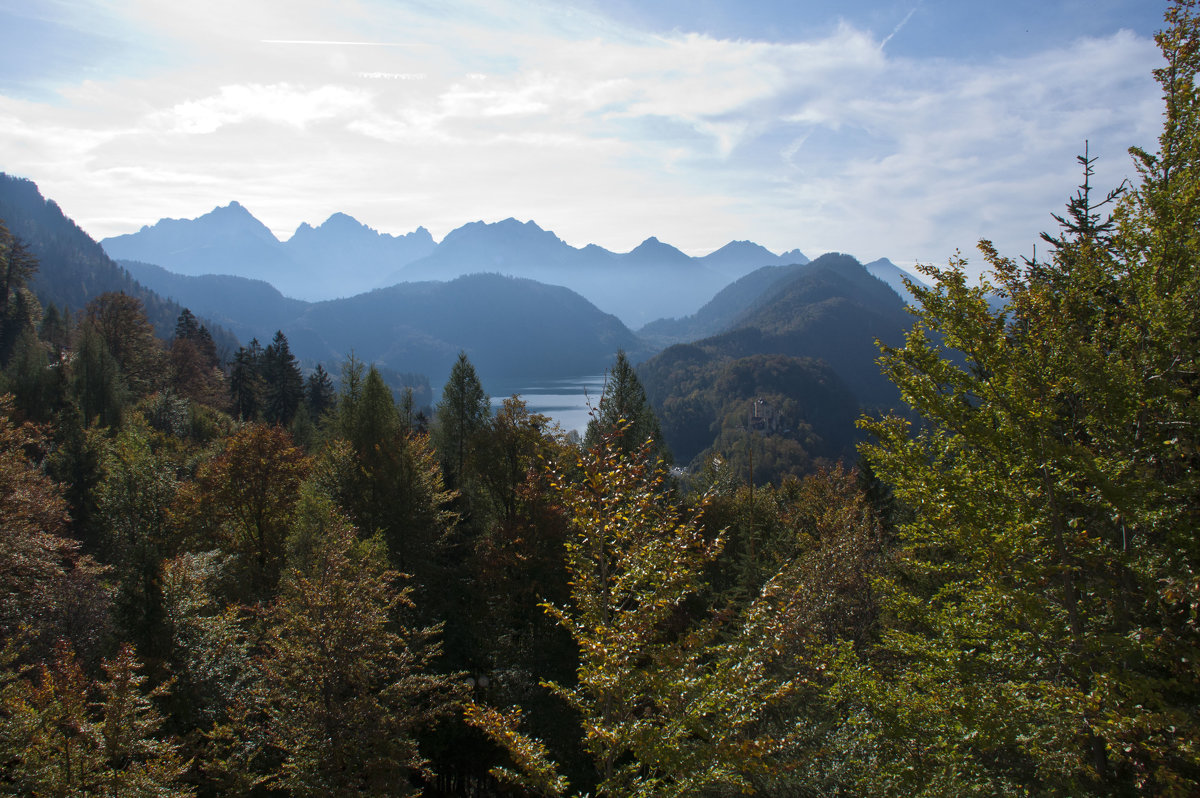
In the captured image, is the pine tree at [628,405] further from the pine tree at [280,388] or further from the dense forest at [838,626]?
the pine tree at [280,388]

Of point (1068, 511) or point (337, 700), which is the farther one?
point (337, 700)

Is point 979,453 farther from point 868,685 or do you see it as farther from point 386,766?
point 386,766

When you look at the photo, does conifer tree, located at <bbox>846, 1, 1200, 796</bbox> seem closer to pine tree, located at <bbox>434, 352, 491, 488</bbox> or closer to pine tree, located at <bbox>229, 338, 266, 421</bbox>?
pine tree, located at <bbox>434, 352, 491, 488</bbox>

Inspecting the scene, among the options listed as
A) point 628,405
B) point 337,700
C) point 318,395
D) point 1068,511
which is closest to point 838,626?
point 1068,511

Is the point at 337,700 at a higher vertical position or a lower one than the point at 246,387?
lower

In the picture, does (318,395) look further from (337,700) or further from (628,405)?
(337,700)

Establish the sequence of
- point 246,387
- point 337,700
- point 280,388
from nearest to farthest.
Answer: point 337,700
point 280,388
point 246,387

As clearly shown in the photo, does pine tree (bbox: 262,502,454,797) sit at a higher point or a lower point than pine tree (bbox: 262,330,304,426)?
lower

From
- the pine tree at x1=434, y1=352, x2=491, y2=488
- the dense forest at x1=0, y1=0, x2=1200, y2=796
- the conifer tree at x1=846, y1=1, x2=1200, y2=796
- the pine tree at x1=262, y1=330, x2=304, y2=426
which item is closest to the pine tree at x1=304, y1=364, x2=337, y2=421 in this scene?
the pine tree at x1=262, y1=330, x2=304, y2=426

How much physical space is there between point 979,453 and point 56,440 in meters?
44.7

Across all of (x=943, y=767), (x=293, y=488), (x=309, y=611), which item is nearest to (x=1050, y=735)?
(x=943, y=767)

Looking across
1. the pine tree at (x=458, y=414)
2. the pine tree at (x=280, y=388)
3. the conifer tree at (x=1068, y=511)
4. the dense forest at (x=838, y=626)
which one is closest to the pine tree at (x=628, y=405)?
the pine tree at (x=458, y=414)

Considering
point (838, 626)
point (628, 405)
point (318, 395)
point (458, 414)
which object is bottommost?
point (838, 626)

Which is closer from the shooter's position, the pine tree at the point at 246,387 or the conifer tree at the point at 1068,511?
the conifer tree at the point at 1068,511
